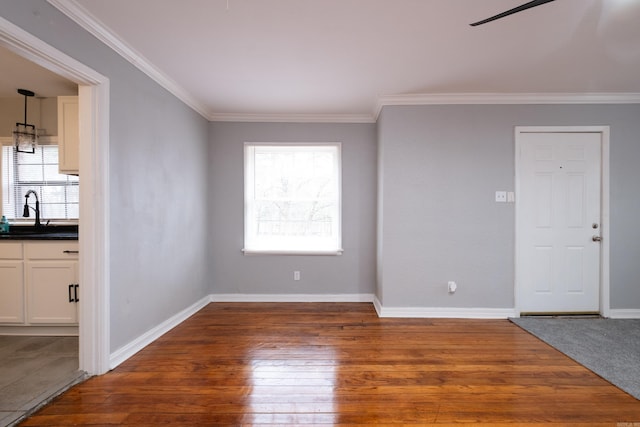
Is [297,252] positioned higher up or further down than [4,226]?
further down

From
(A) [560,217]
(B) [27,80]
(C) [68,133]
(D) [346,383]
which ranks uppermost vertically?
(B) [27,80]

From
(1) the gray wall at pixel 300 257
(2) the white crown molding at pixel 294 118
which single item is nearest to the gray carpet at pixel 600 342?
(1) the gray wall at pixel 300 257

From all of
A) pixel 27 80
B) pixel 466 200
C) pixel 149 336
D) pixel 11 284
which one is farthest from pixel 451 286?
pixel 27 80

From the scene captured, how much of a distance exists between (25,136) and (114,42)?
6.38 ft

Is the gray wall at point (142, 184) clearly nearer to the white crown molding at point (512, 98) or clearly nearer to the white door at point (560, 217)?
the white crown molding at point (512, 98)

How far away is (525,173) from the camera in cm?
352

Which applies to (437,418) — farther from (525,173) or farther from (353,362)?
(525,173)

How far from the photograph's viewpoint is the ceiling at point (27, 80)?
2.57 m

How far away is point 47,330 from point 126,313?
105cm

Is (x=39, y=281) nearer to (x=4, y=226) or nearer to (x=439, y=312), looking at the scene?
(x=4, y=226)

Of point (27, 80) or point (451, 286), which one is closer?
point (27, 80)

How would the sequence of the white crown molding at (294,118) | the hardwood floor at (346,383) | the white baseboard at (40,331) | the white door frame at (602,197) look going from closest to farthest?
the hardwood floor at (346,383), the white baseboard at (40,331), the white door frame at (602,197), the white crown molding at (294,118)

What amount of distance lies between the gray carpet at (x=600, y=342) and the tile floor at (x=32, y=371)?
3.84m

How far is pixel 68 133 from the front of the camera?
2.83 m
